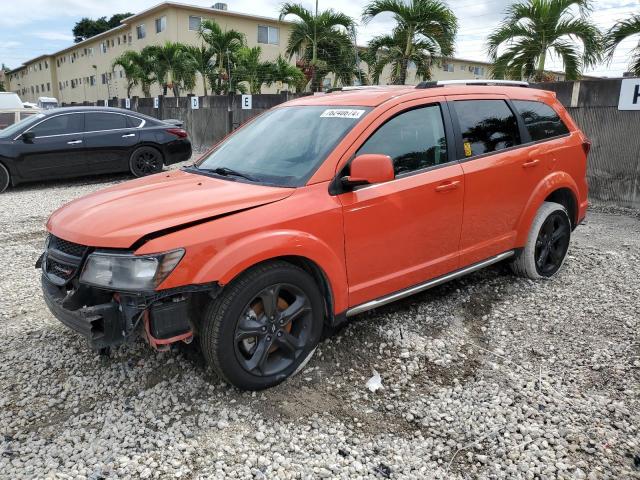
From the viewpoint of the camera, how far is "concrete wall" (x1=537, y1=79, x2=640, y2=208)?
7.78 metres

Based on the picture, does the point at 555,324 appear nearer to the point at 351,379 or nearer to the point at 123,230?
the point at 351,379

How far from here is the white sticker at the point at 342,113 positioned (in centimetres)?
345

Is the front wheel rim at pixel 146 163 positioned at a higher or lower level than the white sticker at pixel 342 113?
lower

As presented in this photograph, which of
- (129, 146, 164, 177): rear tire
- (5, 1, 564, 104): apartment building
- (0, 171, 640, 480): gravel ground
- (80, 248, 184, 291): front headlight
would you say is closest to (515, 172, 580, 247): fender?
(0, 171, 640, 480): gravel ground

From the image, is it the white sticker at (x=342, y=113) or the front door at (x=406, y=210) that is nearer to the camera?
the front door at (x=406, y=210)

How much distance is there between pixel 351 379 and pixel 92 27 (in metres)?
73.9

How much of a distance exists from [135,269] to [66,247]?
0.63 m

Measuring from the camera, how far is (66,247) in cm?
296

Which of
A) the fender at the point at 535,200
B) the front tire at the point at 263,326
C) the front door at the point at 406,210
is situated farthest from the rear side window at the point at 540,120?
the front tire at the point at 263,326

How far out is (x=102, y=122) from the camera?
34.5 ft

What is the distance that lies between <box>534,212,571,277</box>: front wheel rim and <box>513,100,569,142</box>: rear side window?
731 millimetres

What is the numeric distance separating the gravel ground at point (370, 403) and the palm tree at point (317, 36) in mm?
14970

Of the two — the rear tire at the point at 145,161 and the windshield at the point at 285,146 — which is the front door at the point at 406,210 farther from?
the rear tire at the point at 145,161

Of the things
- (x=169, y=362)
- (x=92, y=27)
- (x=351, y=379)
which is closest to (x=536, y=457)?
(x=351, y=379)
